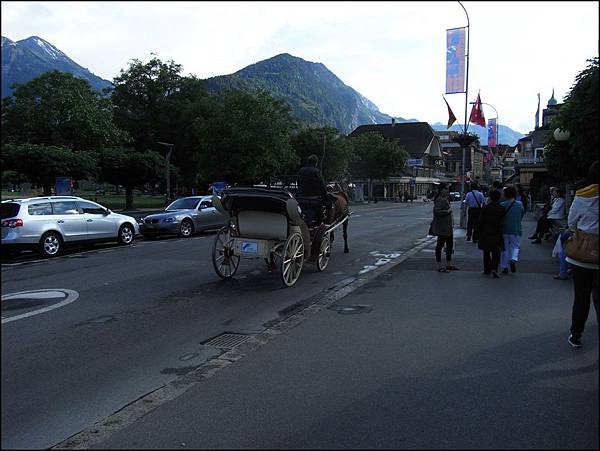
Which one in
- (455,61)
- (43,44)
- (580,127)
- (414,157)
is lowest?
(580,127)

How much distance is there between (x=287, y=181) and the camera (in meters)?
11.6

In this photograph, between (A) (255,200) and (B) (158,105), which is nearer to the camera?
(A) (255,200)

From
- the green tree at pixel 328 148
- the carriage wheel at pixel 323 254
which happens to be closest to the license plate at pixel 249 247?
the carriage wheel at pixel 323 254

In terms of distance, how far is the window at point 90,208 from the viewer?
15391mm

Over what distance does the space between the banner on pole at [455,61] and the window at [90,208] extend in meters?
15.2

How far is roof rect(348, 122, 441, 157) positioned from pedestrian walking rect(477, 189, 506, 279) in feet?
267

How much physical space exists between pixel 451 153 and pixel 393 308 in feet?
395

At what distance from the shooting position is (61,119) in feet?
153

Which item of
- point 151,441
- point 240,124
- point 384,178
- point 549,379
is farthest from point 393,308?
point 384,178

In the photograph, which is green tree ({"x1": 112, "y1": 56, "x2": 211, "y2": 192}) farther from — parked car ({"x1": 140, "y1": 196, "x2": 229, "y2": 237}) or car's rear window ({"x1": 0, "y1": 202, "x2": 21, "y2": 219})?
car's rear window ({"x1": 0, "y1": 202, "x2": 21, "y2": 219})

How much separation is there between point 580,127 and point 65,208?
13.2 metres

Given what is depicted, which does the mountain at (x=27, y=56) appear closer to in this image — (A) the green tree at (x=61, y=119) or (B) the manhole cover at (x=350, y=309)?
(B) the manhole cover at (x=350, y=309)

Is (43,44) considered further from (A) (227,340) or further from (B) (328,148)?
(B) (328,148)

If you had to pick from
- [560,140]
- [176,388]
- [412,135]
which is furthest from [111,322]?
[412,135]
